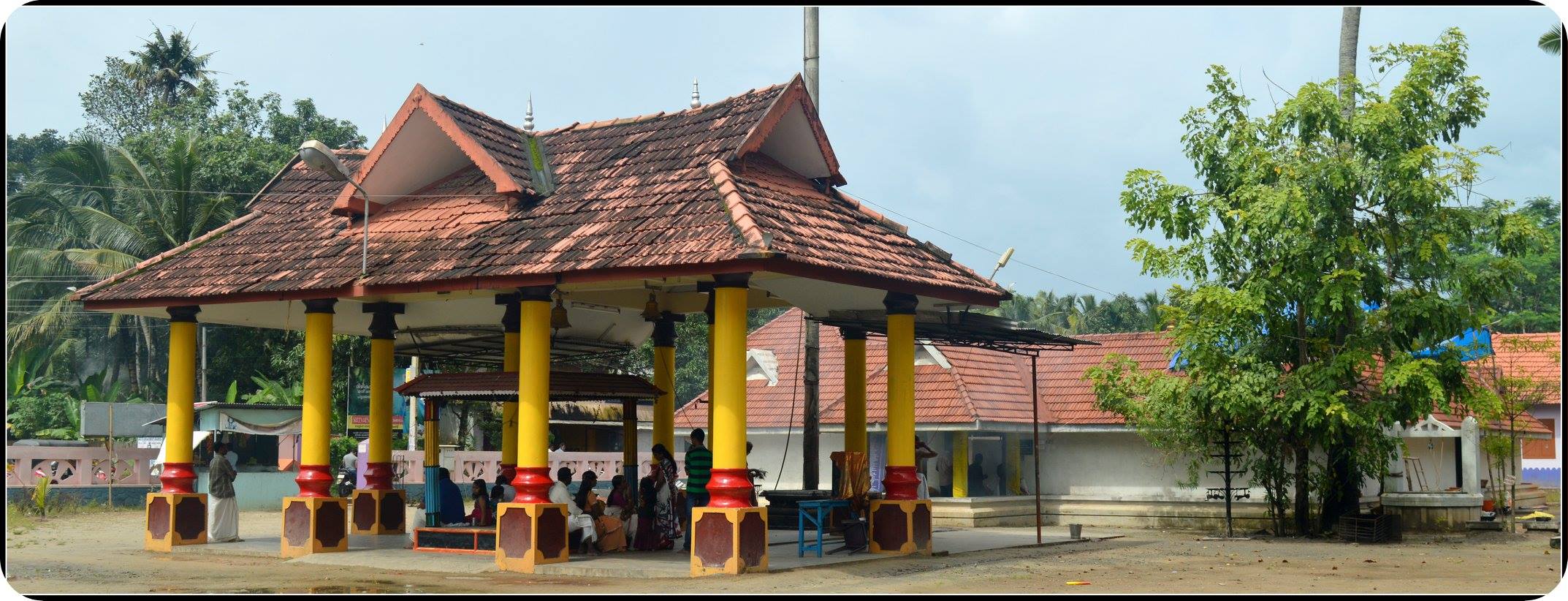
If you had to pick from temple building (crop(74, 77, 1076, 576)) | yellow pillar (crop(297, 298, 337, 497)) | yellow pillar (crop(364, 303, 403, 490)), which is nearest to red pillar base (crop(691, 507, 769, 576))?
temple building (crop(74, 77, 1076, 576))

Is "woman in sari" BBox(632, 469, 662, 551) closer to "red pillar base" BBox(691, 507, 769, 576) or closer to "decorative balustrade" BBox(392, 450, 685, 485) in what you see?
"red pillar base" BBox(691, 507, 769, 576)

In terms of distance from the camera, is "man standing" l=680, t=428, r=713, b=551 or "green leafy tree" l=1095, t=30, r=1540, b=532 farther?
"green leafy tree" l=1095, t=30, r=1540, b=532

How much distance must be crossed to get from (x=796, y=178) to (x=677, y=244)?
11.4 ft

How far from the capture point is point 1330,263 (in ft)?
67.6

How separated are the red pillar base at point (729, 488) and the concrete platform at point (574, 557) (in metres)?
0.78

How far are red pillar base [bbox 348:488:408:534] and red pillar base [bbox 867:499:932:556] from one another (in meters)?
6.20

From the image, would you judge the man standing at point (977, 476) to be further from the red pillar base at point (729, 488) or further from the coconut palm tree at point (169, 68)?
the coconut palm tree at point (169, 68)

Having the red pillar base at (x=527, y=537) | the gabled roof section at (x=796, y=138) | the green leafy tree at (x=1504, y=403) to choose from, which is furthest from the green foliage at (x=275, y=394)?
the green leafy tree at (x=1504, y=403)

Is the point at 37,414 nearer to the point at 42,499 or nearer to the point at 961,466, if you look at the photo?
the point at 42,499

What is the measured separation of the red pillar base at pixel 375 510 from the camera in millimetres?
17828

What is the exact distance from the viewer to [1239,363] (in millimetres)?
20781

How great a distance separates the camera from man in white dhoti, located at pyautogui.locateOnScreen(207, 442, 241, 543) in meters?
17.9

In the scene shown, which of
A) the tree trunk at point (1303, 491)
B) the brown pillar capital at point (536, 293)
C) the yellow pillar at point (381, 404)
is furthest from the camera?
the tree trunk at point (1303, 491)

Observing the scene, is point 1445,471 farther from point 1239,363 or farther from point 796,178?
point 796,178
